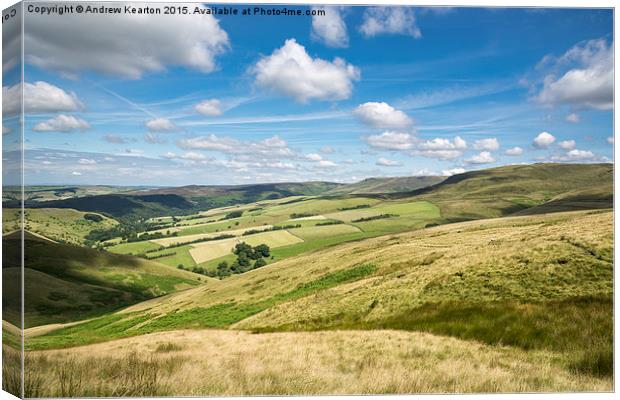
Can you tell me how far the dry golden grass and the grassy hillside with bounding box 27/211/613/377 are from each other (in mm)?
307

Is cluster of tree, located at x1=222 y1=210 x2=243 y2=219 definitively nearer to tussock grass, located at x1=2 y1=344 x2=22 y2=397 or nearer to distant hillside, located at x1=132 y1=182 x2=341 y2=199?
distant hillside, located at x1=132 y1=182 x2=341 y2=199

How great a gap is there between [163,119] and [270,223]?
20734mm

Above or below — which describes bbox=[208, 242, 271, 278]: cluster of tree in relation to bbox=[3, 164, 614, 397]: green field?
below

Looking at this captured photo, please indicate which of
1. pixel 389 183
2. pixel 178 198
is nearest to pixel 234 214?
pixel 178 198

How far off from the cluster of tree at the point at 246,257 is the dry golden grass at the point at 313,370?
1790cm

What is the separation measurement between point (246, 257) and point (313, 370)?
21.7 metres

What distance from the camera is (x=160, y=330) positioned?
8719 millimetres

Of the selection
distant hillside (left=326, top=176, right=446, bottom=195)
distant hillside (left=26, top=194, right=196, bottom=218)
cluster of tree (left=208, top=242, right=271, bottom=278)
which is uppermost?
distant hillside (left=326, top=176, right=446, bottom=195)

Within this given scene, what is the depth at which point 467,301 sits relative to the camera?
811 cm

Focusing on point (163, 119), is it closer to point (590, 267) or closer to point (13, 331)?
point (13, 331)

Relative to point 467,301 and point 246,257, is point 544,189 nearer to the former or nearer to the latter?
point 467,301

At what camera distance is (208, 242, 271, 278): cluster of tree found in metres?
26.8

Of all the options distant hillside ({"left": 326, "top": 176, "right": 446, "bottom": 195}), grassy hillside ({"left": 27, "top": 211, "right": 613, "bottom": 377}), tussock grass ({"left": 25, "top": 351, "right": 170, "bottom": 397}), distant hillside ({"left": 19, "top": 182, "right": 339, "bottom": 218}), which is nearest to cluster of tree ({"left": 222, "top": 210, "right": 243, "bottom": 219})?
distant hillside ({"left": 19, "top": 182, "right": 339, "bottom": 218})

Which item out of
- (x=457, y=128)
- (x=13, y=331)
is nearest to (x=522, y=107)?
(x=457, y=128)
